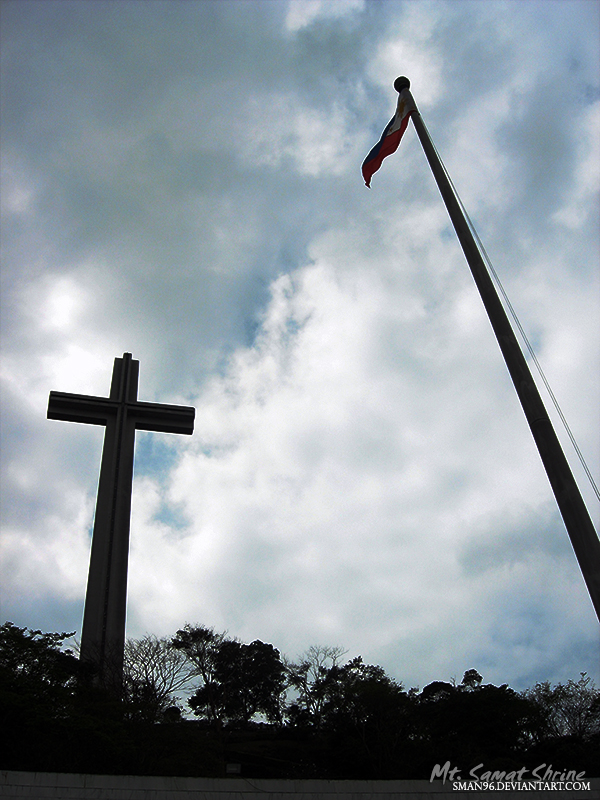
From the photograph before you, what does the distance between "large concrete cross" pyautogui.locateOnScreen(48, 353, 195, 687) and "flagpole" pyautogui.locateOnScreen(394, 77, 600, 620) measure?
98.6ft

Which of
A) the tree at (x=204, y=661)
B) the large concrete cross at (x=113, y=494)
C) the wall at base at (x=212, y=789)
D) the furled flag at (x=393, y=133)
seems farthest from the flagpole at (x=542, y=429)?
the tree at (x=204, y=661)

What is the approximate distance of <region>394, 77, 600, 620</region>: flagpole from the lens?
224 inches

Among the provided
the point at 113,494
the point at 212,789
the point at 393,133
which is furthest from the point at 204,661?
the point at 393,133

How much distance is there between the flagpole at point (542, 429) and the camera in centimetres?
568

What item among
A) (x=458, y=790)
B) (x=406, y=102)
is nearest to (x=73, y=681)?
(x=458, y=790)

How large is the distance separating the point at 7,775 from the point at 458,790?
1620 cm

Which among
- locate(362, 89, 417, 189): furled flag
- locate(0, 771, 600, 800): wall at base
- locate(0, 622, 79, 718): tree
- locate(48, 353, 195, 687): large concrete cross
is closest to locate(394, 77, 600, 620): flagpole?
locate(362, 89, 417, 189): furled flag

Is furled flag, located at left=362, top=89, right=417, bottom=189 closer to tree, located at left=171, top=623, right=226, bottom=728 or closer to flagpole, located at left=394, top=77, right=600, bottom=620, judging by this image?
flagpole, located at left=394, top=77, right=600, bottom=620

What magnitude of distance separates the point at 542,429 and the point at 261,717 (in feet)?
183

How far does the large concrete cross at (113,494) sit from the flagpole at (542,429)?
3006cm

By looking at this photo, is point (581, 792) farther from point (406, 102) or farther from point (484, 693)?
point (406, 102)

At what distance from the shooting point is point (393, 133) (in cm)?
1130

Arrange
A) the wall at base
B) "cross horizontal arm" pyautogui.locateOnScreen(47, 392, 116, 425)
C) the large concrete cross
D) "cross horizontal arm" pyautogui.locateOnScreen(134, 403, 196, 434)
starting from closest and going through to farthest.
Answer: the wall at base < the large concrete cross < "cross horizontal arm" pyautogui.locateOnScreen(47, 392, 116, 425) < "cross horizontal arm" pyautogui.locateOnScreen(134, 403, 196, 434)

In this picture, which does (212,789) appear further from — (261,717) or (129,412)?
(261,717)
